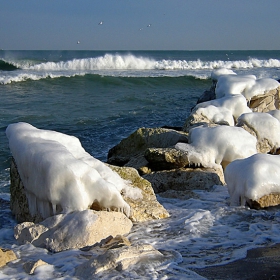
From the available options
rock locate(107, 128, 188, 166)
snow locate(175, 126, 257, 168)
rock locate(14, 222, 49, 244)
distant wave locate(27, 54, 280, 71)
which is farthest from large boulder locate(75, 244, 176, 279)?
distant wave locate(27, 54, 280, 71)

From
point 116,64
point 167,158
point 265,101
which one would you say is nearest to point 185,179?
point 167,158

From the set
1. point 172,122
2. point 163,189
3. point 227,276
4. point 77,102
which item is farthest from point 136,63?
point 227,276

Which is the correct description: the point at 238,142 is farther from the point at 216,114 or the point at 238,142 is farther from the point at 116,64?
the point at 116,64

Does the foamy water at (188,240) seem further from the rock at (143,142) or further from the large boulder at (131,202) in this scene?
the rock at (143,142)

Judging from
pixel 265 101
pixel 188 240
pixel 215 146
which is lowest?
pixel 188 240

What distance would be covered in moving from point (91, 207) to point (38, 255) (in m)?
0.78

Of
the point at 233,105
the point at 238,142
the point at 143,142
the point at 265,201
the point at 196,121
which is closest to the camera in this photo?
the point at 265,201

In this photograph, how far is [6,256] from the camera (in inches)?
147

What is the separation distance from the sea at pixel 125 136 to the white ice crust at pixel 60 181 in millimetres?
417

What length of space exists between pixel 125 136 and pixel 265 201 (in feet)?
23.2

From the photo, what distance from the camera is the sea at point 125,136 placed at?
3.75 m

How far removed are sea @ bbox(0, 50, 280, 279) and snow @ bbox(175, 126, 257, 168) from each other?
53 centimetres

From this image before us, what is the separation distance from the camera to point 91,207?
457cm

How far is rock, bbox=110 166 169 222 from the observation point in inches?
191
